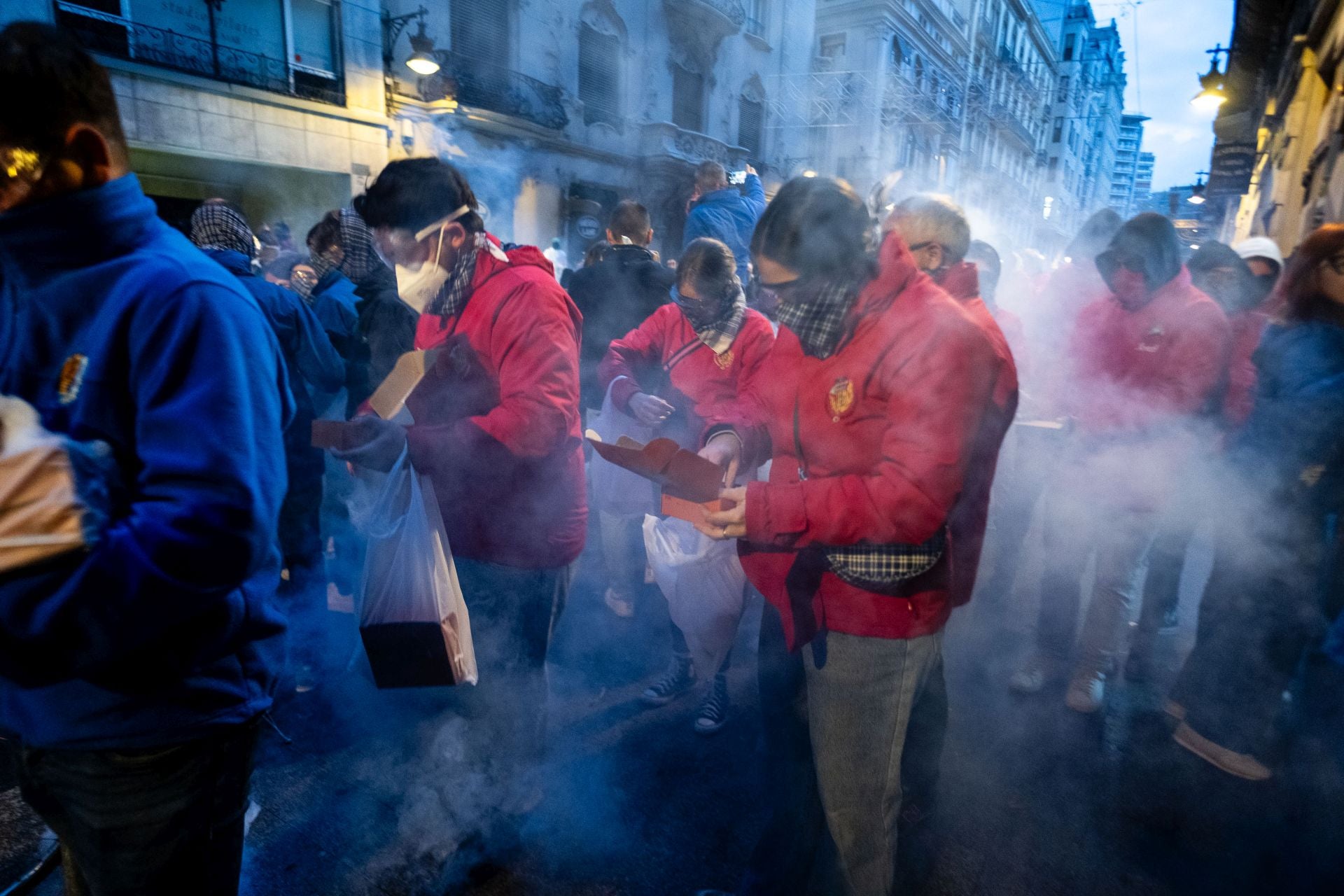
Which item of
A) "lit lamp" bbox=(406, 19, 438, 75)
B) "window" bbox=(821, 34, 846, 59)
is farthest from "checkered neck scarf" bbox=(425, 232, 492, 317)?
"window" bbox=(821, 34, 846, 59)

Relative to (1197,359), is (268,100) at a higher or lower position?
higher

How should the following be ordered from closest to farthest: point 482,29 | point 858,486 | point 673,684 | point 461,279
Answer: point 858,486 → point 461,279 → point 673,684 → point 482,29

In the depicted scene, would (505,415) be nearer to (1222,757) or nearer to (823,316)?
(823,316)

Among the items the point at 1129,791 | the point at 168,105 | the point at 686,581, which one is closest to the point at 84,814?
the point at 686,581

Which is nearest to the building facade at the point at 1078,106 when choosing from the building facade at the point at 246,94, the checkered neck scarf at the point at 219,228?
the building facade at the point at 246,94

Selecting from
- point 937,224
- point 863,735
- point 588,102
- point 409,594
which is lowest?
point 863,735

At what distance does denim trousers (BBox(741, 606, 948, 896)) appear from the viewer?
160 centimetres

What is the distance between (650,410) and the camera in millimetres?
2934

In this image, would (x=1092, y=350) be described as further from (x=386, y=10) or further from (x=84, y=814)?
(x=386, y=10)

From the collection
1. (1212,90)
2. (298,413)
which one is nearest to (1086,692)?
(298,413)

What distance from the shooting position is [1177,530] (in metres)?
3.33

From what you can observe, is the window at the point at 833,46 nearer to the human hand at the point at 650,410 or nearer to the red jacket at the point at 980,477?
the human hand at the point at 650,410

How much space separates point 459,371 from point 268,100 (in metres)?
11.3

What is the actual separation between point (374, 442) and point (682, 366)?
153cm
